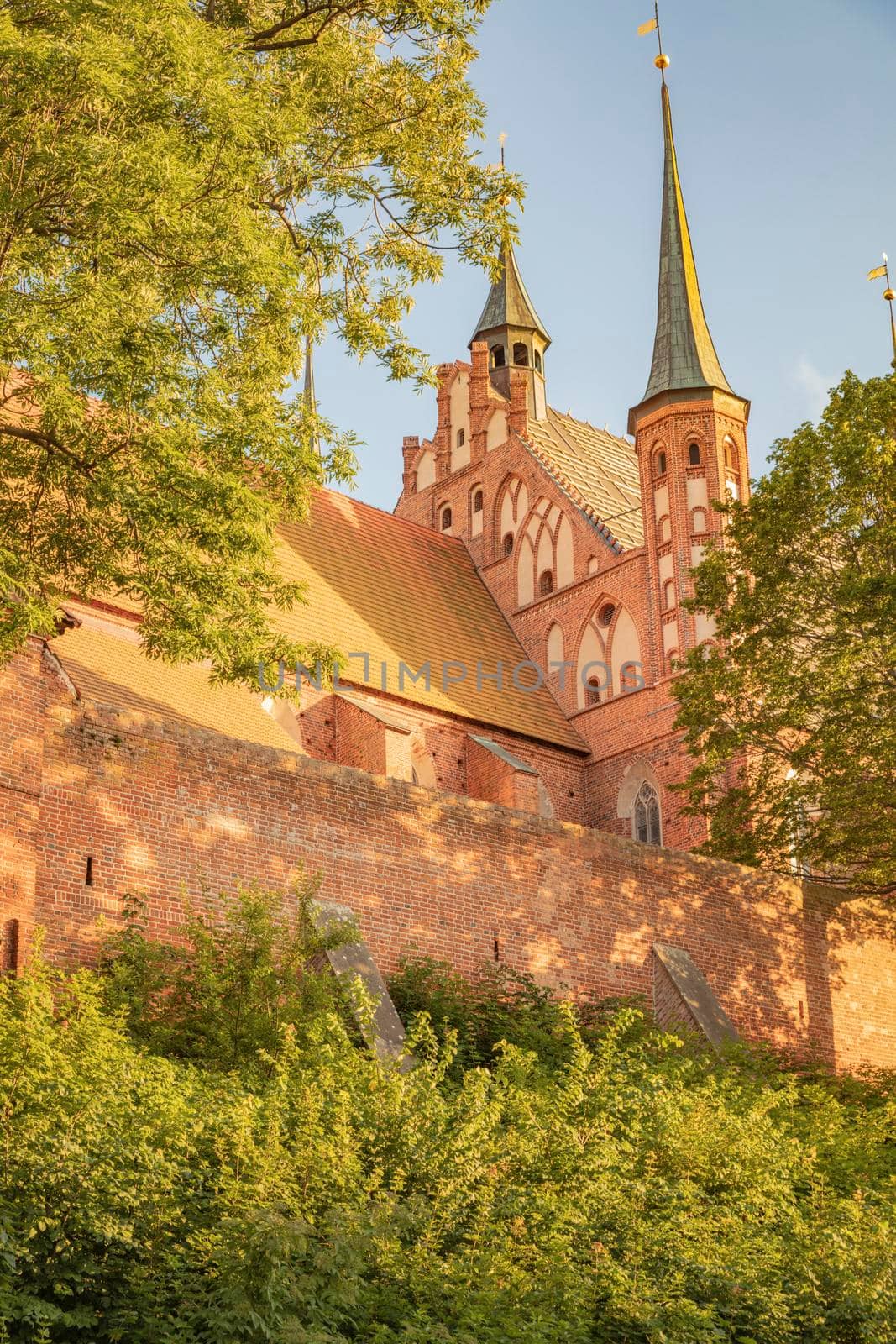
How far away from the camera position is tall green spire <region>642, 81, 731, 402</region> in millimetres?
26500

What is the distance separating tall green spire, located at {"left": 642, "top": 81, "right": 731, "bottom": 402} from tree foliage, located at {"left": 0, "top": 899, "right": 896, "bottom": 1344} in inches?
666

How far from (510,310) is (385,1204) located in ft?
90.0

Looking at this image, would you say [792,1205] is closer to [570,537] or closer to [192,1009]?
[192,1009]

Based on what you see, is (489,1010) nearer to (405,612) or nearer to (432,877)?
(432,877)

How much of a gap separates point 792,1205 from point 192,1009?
4770 millimetres

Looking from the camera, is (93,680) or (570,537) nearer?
(93,680)

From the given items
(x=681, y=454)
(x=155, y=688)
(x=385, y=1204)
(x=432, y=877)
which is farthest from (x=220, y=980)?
(x=681, y=454)

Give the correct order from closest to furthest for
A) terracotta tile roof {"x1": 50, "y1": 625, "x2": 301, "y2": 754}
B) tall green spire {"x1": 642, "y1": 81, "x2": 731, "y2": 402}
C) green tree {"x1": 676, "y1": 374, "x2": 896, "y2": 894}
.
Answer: green tree {"x1": 676, "y1": 374, "x2": 896, "y2": 894} < terracotta tile roof {"x1": 50, "y1": 625, "x2": 301, "y2": 754} < tall green spire {"x1": 642, "y1": 81, "x2": 731, "y2": 402}

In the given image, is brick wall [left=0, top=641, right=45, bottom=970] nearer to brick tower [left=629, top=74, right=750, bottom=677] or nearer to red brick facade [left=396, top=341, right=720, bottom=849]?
red brick facade [left=396, top=341, right=720, bottom=849]

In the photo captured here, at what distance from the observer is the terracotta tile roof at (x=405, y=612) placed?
23.8 metres

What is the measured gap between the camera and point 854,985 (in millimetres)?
18797

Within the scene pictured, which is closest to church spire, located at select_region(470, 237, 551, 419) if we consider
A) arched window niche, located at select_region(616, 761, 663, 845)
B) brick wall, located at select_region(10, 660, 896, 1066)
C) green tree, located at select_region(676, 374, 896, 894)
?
arched window niche, located at select_region(616, 761, 663, 845)

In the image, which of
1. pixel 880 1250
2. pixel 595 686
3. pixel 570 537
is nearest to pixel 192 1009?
pixel 880 1250

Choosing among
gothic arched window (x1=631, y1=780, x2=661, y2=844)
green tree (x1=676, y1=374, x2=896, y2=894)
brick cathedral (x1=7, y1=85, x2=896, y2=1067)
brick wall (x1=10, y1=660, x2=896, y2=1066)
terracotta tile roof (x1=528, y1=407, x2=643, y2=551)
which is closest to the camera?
brick wall (x1=10, y1=660, x2=896, y2=1066)
